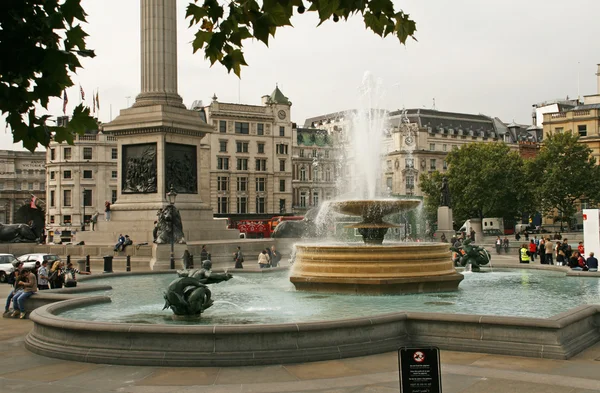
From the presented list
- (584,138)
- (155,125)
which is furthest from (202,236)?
(584,138)

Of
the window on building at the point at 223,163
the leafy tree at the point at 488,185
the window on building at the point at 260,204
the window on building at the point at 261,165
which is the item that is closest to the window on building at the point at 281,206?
the window on building at the point at 260,204

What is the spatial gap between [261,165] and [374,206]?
238 ft

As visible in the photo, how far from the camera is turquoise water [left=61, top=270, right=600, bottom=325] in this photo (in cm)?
1375

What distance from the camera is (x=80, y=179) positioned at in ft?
277

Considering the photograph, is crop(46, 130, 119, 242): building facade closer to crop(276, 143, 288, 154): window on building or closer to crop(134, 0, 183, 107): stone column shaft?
crop(276, 143, 288, 154): window on building

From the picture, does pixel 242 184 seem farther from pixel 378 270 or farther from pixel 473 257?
pixel 378 270

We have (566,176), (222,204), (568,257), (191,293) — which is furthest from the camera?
(222,204)

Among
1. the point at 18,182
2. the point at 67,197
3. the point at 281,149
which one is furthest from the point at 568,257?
the point at 18,182

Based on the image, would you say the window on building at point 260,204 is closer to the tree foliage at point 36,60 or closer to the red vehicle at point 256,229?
the red vehicle at point 256,229

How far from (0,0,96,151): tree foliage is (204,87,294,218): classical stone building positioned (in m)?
82.4

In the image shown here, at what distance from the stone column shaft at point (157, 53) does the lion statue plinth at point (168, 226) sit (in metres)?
8.15

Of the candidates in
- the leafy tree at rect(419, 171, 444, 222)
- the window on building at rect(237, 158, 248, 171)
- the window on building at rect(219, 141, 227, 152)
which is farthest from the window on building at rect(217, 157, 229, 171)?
the leafy tree at rect(419, 171, 444, 222)

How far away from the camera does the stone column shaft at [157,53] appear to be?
37781mm

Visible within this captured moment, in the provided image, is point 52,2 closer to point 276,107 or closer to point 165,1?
point 165,1
